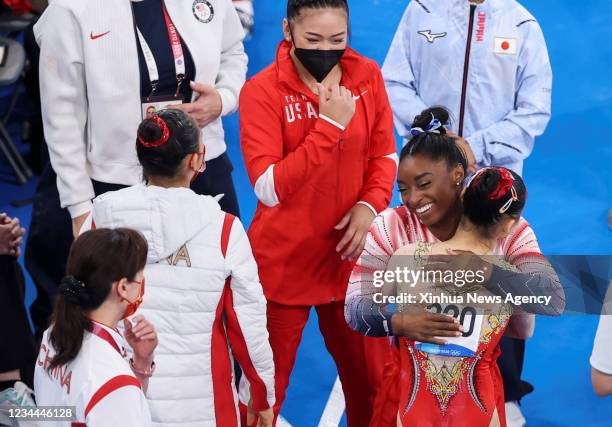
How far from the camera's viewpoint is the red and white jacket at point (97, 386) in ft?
8.20

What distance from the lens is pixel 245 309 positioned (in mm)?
3248

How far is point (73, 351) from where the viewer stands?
259 cm

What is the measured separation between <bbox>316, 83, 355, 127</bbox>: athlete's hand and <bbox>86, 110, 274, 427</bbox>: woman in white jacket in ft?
1.71

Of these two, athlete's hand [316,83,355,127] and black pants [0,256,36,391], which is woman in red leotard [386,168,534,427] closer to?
athlete's hand [316,83,355,127]

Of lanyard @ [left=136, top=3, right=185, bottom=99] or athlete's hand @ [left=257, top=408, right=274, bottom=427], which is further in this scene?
lanyard @ [left=136, top=3, right=185, bottom=99]

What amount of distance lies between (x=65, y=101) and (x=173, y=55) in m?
0.48

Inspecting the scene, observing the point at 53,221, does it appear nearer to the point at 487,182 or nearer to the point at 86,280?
the point at 86,280

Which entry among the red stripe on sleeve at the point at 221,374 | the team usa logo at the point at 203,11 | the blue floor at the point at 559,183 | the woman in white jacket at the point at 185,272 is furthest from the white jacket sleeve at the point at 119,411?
the blue floor at the point at 559,183

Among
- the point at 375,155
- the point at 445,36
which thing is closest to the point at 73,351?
the point at 375,155

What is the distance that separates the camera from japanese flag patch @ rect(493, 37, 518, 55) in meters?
4.47

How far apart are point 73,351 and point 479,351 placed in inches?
49.9

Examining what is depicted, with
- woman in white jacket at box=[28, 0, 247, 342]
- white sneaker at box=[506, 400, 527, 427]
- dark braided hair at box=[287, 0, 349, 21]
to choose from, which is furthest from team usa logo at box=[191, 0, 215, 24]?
white sneaker at box=[506, 400, 527, 427]

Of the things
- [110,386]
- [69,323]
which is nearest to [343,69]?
[69,323]

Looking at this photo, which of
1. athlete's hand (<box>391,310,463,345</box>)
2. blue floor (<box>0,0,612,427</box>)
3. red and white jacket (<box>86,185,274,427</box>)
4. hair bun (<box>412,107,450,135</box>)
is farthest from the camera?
blue floor (<box>0,0,612,427</box>)
